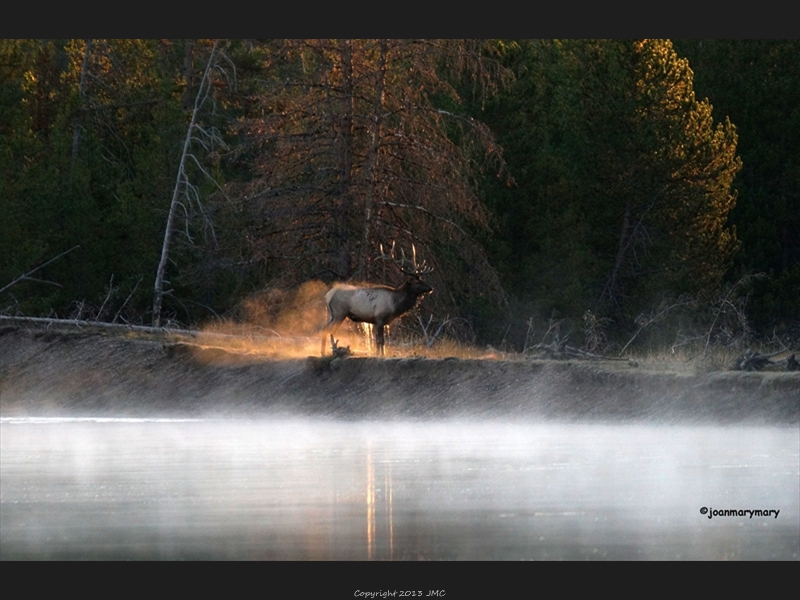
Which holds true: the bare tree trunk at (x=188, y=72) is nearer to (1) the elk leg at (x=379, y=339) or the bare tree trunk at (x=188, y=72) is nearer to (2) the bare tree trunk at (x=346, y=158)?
(2) the bare tree trunk at (x=346, y=158)

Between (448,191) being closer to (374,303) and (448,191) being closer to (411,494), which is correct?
(374,303)

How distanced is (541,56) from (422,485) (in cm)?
3553

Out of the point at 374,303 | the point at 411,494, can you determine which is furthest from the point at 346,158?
the point at 411,494

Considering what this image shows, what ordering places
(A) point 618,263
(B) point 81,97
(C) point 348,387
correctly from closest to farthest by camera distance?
(C) point 348,387 < (A) point 618,263 < (B) point 81,97

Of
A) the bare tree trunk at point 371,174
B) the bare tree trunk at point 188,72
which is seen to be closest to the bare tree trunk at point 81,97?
the bare tree trunk at point 188,72

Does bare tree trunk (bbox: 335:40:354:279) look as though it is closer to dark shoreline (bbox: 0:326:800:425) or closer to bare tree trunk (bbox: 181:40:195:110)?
dark shoreline (bbox: 0:326:800:425)

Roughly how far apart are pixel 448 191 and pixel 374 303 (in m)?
7.15

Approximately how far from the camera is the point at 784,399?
2512 centimetres

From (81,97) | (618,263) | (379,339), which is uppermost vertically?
(81,97)

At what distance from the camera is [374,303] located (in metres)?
31.3

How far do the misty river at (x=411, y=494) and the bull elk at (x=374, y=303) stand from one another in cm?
Result: 469

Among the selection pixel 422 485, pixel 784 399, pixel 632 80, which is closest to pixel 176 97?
pixel 632 80

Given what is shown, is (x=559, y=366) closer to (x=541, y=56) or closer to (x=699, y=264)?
(x=699, y=264)

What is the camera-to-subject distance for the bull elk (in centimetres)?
3131
